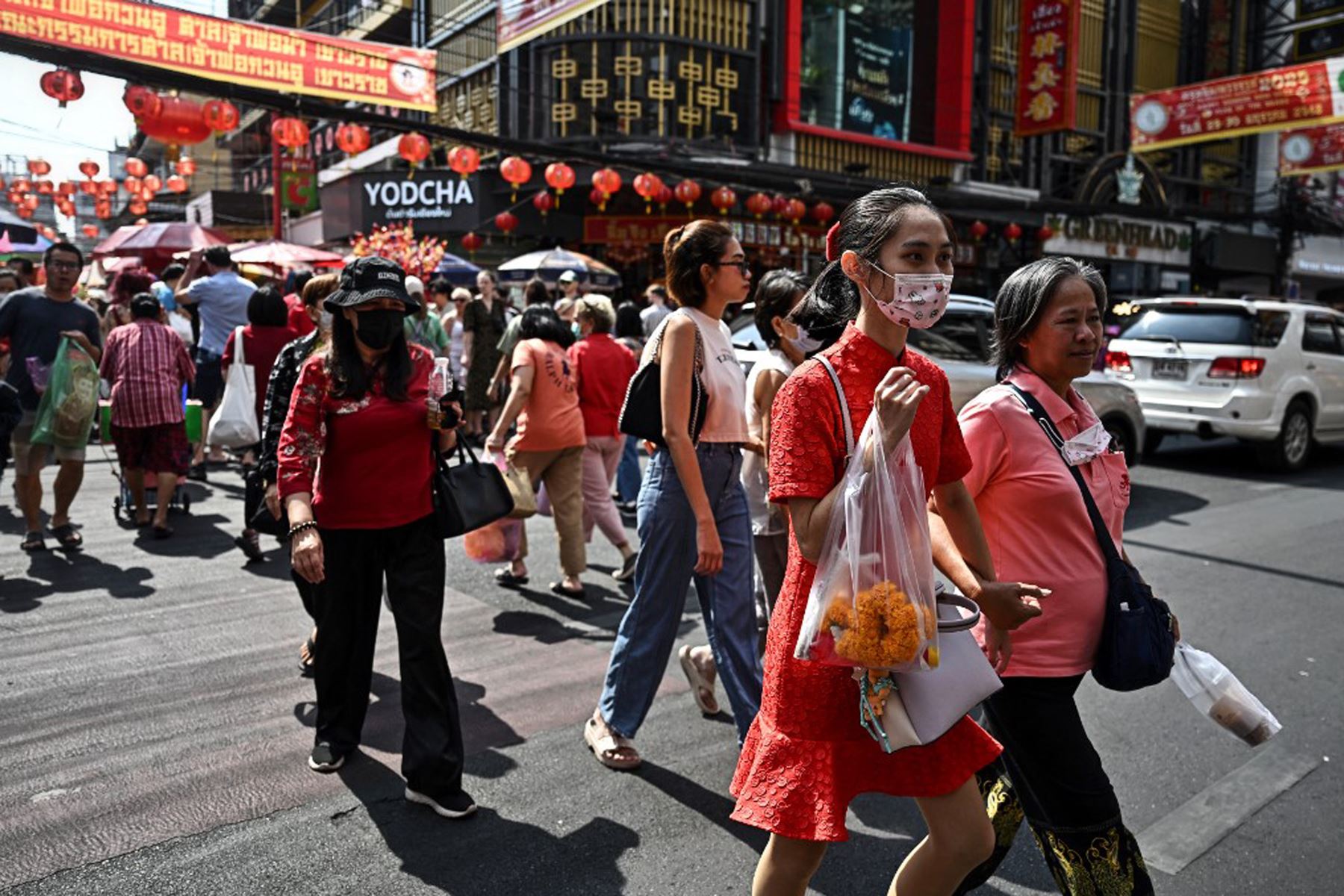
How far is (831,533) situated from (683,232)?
6.17 ft

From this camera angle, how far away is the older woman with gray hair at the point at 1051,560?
2.35 meters

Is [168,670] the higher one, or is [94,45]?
[94,45]

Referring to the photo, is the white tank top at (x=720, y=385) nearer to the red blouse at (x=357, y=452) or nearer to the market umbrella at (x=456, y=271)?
the red blouse at (x=357, y=452)

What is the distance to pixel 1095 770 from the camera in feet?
7.75

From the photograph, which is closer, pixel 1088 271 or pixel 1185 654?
pixel 1185 654

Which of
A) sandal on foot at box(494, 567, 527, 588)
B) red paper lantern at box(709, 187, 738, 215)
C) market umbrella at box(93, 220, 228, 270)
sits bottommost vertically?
sandal on foot at box(494, 567, 527, 588)

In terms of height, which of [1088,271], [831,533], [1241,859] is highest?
[1088,271]

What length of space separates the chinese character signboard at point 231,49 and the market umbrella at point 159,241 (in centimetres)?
285

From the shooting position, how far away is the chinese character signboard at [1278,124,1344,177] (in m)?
23.8

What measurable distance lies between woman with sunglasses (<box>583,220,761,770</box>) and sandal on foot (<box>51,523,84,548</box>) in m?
4.92

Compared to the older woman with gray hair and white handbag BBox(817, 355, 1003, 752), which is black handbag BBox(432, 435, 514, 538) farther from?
white handbag BBox(817, 355, 1003, 752)

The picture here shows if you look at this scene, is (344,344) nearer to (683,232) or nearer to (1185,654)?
(683,232)

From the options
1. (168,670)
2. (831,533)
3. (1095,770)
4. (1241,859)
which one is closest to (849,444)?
(831,533)

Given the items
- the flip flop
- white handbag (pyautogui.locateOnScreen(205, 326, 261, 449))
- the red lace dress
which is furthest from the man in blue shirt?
the red lace dress
